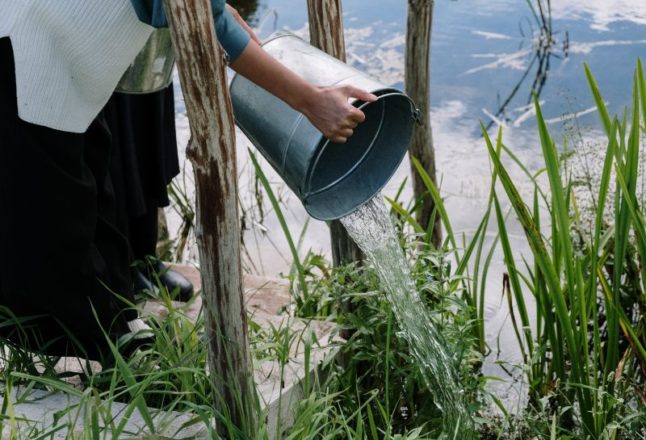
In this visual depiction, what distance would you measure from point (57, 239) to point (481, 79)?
3310 millimetres

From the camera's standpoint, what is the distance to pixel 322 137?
185 centimetres

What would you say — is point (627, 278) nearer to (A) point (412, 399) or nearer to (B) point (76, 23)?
(A) point (412, 399)

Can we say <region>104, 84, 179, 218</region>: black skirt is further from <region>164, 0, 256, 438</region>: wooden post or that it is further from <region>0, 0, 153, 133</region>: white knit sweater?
<region>164, 0, 256, 438</region>: wooden post

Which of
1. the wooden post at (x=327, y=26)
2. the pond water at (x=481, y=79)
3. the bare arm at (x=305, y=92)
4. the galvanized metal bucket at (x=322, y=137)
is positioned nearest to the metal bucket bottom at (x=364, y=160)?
the galvanized metal bucket at (x=322, y=137)

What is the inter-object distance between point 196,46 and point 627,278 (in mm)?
1665

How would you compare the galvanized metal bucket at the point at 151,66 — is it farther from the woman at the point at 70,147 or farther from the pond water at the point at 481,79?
the pond water at the point at 481,79

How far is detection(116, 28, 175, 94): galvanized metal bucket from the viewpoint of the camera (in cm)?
206

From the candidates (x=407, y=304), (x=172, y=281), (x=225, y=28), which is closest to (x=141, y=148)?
(x=172, y=281)

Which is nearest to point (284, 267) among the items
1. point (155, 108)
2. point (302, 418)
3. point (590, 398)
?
point (155, 108)

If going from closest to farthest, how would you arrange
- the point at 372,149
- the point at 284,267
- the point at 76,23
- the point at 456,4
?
the point at 76,23 → the point at 372,149 → the point at 284,267 → the point at 456,4

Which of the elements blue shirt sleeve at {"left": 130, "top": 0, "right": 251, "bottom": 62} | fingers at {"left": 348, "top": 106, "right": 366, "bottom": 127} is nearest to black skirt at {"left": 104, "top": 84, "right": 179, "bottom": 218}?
blue shirt sleeve at {"left": 130, "top": 0, "right": 251, "bottom": 62}

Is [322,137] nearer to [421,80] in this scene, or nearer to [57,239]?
[57,239]

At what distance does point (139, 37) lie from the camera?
6.21 ft

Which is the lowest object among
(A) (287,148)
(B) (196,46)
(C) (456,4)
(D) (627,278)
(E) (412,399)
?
(E) (412,399)
